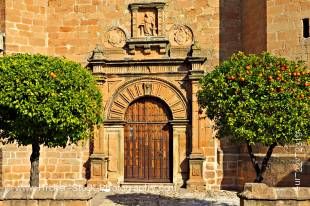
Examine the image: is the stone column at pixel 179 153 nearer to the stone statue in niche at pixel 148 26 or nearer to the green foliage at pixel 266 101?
the stone statue in niche at pixel 148 26

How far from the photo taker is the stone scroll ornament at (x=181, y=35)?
41.0 ft

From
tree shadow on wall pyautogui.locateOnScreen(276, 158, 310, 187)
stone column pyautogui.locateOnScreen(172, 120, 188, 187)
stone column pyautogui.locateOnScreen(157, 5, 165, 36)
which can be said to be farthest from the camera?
stone column pyautogui.locateOnScreen(157, 5, 165, 36)

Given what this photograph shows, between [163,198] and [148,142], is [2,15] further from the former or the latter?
[163,198]

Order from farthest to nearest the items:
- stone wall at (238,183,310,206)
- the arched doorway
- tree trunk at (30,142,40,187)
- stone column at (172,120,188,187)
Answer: the arched doorway, stone column at (172,120,188,187), tree trunk at (30,142,40,187), stone wall at (238,183,310,206)

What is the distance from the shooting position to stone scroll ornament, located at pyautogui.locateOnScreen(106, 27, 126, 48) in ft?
41.8

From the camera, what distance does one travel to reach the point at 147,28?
1262cm

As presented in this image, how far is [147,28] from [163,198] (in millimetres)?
4798

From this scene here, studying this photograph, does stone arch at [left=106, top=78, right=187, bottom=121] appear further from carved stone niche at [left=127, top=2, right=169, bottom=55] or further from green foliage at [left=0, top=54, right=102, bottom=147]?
green foliage at [left=0, top=54, right=102, bottom=147]

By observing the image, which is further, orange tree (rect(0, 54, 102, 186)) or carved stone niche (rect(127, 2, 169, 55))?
carved stone niche (rect(127, 2, 169, 55))

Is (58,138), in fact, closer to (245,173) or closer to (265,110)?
(265,110)

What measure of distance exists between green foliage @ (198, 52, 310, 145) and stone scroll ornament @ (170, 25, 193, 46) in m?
5.02

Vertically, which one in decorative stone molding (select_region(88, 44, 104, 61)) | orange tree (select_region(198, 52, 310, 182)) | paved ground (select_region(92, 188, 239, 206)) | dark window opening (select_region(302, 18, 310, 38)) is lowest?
paved ground (select_region(92, 188, 239, 206))

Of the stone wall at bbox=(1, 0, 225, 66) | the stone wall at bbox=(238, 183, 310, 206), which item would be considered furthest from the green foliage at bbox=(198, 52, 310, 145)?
the stone wall at bbox=(1, 0, 225, 66)

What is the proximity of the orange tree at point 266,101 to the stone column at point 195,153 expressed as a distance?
14.3 feet
